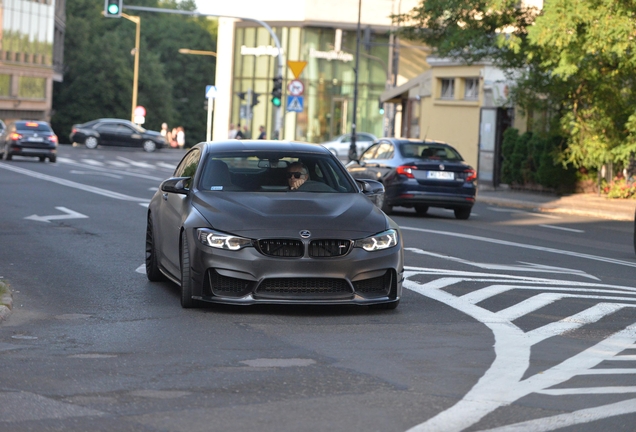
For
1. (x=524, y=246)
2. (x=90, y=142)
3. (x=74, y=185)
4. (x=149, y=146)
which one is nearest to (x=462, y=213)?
(x=524, y=246)

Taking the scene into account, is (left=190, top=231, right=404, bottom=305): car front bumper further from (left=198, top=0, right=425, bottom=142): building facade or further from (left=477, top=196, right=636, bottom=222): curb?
(left=198, top=0, right=425, bottom=142): building facade

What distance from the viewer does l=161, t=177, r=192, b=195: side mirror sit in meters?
10.6

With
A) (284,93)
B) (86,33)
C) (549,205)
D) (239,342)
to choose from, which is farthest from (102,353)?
(86,33)

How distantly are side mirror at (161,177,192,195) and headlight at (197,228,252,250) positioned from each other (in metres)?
1.08

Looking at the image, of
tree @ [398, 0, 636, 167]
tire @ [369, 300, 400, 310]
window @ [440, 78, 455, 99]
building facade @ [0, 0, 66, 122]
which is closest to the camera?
tire @ [369, 300, 400, 310]

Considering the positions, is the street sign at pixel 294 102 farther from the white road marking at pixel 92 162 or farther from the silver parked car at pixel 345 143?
the silver parked car at pixel 345 143

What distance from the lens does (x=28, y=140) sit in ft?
144

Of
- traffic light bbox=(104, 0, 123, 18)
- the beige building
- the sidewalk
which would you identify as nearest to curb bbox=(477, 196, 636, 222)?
the sidewalk

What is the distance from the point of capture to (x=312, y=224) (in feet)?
31.2

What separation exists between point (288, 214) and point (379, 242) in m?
0.74

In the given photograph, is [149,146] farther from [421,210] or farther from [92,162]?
[421,210]

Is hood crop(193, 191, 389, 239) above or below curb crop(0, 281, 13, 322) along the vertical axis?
above

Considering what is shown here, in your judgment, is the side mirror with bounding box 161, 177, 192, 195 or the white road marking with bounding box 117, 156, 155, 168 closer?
the side mirror with bounding box 161, 177, 192, 195

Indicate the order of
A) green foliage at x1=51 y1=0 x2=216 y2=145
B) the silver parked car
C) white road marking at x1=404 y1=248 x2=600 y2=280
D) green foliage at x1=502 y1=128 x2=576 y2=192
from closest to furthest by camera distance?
white road marking at x1=404 y1=248 x2=600 y2=280, green foliage at x1=502 y1=128 x2=576 y2=192, the silver parked car, green foliage at x1=51 y1=0 x2=216 y2=145
